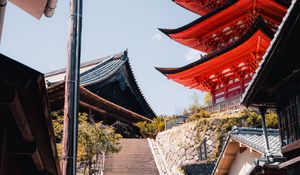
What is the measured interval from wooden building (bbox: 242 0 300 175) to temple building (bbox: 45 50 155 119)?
2114 centimetres

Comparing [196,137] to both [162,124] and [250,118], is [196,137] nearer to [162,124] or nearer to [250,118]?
[250,118]

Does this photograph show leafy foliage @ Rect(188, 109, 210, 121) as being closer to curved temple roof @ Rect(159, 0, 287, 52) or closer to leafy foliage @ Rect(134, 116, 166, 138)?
leafy foliage @ Rect(134, 116, 166, 138)

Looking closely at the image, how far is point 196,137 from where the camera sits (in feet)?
77.2

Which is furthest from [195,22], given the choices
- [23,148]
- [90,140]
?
[23,148]

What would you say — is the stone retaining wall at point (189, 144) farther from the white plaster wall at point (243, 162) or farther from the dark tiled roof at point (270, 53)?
the dark tiled roof at point (270, 53)

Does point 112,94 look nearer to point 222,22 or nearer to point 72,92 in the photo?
point 222,22

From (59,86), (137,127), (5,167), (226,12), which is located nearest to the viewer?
(5,167)

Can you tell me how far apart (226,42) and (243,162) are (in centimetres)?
1596

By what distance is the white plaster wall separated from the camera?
44.7ft

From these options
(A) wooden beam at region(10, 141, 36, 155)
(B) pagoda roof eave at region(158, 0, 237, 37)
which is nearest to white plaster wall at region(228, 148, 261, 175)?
(A) wooden beam at region(10, 141, 36, 155)

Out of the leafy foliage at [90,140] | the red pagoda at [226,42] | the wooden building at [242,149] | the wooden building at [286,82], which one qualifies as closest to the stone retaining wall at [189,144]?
the red pagoda at [226,42]

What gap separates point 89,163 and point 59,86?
632 cm

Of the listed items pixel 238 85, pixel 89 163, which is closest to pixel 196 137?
pixel 238 85

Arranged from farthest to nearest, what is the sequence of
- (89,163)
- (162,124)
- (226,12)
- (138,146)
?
1. (162,124)
2. (226,12)
3. (138,146)
4. (89,163)
